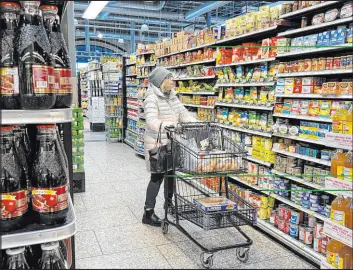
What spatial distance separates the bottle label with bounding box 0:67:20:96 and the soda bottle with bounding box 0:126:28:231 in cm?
19

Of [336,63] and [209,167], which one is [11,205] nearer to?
[209,167]

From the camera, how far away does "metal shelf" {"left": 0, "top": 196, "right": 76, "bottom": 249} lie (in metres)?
1.28

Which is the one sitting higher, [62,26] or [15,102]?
[62,26]

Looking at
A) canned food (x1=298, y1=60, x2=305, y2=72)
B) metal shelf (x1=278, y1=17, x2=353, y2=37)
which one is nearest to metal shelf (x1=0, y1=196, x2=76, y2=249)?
metal shelf (x1=278, y1=17, x2=353, y2=37)

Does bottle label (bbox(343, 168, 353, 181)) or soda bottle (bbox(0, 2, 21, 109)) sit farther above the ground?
soda bottle (bbox(0, 2, 21, 109))

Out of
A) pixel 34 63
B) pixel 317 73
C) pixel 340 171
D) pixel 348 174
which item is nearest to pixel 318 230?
pixel 340 171

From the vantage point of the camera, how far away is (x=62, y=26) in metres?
1.78

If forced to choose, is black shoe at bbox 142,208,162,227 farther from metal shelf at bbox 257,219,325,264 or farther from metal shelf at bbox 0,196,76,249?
metal shelf at bbox 0,196,76,249

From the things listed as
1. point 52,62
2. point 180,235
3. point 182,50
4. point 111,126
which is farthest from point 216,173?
point 111,126

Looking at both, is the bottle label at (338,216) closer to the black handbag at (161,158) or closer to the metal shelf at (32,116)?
the black handbag at (161,158)

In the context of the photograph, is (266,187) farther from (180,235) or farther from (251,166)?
(180,235)

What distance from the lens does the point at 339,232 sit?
245cm

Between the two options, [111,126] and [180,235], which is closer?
[180,235]

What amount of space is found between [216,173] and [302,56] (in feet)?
5.64
